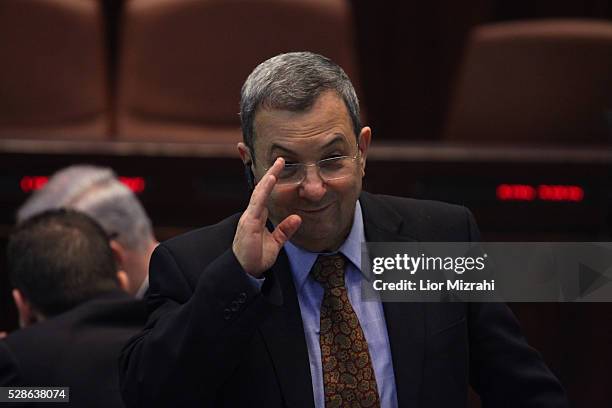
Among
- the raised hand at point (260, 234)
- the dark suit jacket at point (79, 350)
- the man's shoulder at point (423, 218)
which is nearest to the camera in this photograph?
the raised hand at point (260, 234)

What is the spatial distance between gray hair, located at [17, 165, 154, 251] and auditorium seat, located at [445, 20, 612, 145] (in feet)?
2.30

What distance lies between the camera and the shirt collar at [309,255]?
0.82 metres

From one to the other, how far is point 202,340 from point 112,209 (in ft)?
2.19

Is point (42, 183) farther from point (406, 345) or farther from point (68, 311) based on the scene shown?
point (406, 345)

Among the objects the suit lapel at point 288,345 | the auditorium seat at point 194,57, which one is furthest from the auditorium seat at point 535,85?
the suit lapel at point 288,345

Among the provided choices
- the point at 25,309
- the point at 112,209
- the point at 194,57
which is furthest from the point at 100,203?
the point at 194,57

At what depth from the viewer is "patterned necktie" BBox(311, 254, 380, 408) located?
30.7 inches

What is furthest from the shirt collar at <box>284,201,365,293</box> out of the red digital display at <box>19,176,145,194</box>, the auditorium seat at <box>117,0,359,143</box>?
the auditorium seat at <box>117,0,359,143</box>

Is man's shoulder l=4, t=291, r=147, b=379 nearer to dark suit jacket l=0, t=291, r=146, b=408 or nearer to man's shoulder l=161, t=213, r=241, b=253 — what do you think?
dark suit jacket l=0, t=291, r=146, b=408

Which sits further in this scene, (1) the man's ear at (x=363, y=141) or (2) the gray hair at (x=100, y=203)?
(2) the gray hair at (x=100, y=203)

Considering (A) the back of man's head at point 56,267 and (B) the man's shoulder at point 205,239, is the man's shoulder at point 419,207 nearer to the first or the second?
(B) the man's shoulder at point 205,239

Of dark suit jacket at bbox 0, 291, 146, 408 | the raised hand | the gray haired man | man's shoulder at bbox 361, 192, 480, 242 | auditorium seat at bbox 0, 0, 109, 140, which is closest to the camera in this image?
the raised hand

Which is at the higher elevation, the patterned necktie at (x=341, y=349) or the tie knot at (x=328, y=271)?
the tie knot at (x=328, y=271)

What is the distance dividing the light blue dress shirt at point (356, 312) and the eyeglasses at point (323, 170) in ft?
0.21
